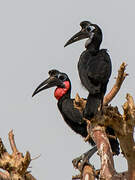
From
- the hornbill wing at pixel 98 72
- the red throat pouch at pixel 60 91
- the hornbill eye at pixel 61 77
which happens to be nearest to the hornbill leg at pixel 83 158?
the hornbill wing at pixel 98 72

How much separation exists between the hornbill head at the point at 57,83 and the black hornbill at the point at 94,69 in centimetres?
93

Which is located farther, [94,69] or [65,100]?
[65,100]

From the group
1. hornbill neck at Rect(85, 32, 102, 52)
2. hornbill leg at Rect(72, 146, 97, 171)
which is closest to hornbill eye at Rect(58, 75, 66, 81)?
hornbill neck at Rect(85, 32, 102, 52)

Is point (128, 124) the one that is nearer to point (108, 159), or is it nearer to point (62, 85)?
point (108, 159)

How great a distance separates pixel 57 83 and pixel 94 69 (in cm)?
202

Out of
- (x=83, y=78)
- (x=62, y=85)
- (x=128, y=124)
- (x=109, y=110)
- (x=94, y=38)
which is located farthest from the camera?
(x=62, y=85)

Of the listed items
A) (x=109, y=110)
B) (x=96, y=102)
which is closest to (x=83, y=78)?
(x=96, y=102)

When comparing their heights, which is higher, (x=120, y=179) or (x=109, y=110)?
(x=109, y=110)

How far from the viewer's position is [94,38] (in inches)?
346

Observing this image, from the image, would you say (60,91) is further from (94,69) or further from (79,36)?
(94,69)

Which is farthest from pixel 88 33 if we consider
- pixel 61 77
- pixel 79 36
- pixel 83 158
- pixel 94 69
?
pixel 83 158

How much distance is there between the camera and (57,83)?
9.60m

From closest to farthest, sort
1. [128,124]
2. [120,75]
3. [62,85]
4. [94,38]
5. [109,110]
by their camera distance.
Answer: [128,124] < [109,110] < [120,75] < [94,38] < [62,85]

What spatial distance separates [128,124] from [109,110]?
1.39ft
